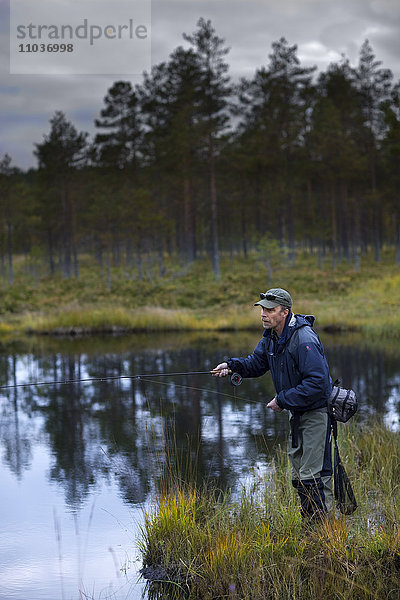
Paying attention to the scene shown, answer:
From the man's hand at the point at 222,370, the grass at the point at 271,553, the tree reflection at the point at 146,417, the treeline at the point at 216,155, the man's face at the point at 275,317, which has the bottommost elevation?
the tree reflection at the point at 146,417

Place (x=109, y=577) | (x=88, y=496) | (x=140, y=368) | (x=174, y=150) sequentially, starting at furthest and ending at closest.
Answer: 1. (x=174, y=150)
2. (x=140, y=368)
3. (x=88, y=496)
4. (x=109, y=577)

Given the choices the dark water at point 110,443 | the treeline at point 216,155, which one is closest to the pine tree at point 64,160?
the treeline at point 216,155

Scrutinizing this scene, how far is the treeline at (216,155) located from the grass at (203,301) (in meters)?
2.22

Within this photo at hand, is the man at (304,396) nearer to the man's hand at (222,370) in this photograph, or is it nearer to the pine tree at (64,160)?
the man's hand at (222,370)

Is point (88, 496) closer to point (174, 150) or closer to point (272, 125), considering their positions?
point (174, 150)

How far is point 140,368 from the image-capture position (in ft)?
59.3

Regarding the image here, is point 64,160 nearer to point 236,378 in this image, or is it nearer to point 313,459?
point 236,378

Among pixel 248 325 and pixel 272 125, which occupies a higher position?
pixel 272 125

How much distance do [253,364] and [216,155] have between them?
4066 cm

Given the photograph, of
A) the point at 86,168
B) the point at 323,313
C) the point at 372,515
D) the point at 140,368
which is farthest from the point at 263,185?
the point at 372,515

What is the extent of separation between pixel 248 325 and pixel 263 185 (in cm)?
2720

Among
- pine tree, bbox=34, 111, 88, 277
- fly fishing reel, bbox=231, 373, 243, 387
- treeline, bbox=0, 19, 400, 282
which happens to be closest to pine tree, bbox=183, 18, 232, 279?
treeline, bbox=0, 19, 400, 282

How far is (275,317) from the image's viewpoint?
17.9ft

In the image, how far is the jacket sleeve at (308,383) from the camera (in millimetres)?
5246
